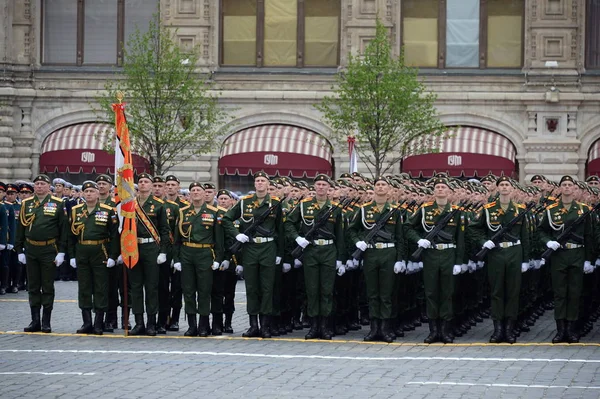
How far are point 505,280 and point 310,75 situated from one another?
1970cm

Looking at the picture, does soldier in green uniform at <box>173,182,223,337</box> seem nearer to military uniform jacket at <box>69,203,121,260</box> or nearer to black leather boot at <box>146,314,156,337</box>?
black leather boot at <box>146,314,156,337</box>

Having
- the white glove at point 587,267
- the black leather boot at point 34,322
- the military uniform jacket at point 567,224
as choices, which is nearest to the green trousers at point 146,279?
the black leather boot at point 34,322

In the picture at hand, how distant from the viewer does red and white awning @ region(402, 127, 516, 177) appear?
3438 cm

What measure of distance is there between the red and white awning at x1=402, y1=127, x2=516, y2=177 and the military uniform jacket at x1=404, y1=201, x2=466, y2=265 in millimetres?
18006

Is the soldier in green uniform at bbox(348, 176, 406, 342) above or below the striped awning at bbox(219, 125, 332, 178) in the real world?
below

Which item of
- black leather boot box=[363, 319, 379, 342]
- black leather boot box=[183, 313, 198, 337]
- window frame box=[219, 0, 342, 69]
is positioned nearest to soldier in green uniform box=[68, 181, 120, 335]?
black leather boot box=[183, 313, 198, 337]

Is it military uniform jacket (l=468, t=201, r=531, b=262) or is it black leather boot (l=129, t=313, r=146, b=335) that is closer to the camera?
military uniform jacket (l=468, t=201, r=531, b=262)

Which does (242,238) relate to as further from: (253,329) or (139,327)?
(139,327)

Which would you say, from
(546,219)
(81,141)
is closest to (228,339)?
(546,219)

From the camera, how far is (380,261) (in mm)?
16094

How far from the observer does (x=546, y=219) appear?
16.3m

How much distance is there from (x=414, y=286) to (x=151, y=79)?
55.0ft

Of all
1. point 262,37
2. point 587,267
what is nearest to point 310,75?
point 262,37

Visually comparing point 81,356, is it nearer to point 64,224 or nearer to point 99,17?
point 64,224
